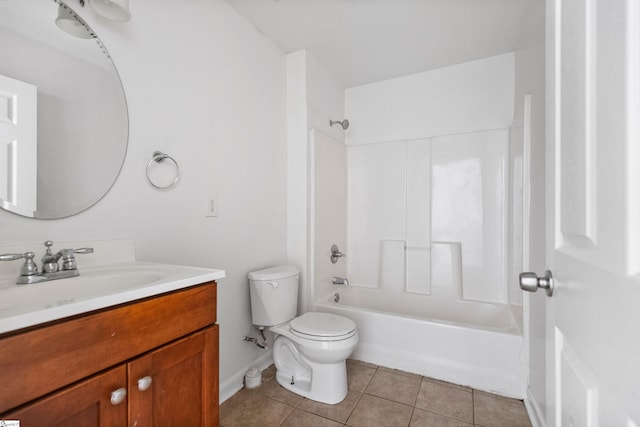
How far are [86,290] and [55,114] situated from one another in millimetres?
645

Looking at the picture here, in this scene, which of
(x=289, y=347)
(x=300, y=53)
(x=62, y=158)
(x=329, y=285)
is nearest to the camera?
(x=62, y=158)

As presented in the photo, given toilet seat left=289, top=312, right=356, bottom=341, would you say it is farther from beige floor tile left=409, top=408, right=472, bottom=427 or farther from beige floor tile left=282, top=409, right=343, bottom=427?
beige floor tile left=409, top=408, right=472, bottom=427

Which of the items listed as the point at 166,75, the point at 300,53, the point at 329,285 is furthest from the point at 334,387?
the point at 300,53

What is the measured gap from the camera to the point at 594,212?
46 cm

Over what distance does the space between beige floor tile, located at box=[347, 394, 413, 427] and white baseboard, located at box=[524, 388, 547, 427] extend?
604 mm

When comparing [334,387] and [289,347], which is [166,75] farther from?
[334,387]

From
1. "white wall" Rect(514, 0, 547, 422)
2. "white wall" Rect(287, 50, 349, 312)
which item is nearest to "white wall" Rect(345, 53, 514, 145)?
"white wall" Rect(514, 0, 547, 422)

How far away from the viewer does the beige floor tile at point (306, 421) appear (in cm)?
150

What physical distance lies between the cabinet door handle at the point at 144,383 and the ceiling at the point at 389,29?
198 cm

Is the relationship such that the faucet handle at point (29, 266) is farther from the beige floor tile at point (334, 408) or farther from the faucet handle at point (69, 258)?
the beige floor tile at point (334, 408)

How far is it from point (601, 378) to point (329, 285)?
216 cm

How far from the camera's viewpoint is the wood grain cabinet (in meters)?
0.58

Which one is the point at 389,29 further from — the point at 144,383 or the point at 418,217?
the point at 144,383

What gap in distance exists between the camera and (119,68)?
1221 mm
